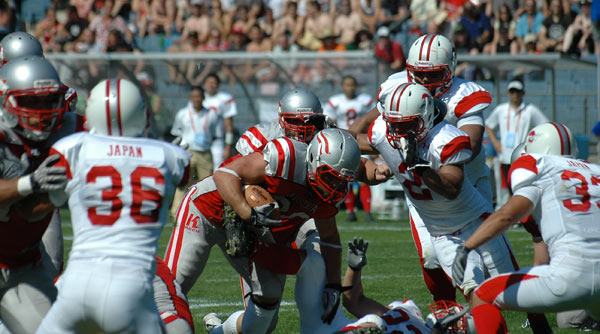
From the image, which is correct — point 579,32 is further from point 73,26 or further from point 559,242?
point 559,242

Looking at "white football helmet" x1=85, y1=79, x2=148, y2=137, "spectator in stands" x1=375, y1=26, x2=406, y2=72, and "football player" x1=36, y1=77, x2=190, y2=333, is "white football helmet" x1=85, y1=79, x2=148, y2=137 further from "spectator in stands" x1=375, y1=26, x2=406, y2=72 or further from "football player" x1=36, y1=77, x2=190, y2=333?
"spectator in stands" x1=375, y1=26, x2=406, y2=72

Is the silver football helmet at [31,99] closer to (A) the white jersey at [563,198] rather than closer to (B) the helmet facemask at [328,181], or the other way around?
(B) the helmet facemask at [328,181]

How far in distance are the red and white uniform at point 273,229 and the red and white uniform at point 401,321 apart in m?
0.51

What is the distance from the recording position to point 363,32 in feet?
48.9

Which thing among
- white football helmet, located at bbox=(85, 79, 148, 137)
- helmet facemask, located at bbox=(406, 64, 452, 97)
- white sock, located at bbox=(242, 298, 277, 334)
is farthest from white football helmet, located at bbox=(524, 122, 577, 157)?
white football helmet, located at bbox=(85, 79, 148, 137)

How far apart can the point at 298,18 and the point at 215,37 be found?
150 centimetres

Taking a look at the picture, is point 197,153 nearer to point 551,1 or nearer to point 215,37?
point 215,37

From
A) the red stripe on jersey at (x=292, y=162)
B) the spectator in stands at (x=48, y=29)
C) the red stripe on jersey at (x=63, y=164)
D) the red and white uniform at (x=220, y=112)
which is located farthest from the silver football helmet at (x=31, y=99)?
the spectator in stands at (x=48, y=29)

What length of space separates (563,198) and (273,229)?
5.55 ft

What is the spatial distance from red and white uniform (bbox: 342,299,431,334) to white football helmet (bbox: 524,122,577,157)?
1.21m

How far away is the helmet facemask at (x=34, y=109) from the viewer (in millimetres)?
4145

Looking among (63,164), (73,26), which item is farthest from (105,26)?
(63,164)

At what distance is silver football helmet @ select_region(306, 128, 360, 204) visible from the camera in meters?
4.70

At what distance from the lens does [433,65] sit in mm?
5812
